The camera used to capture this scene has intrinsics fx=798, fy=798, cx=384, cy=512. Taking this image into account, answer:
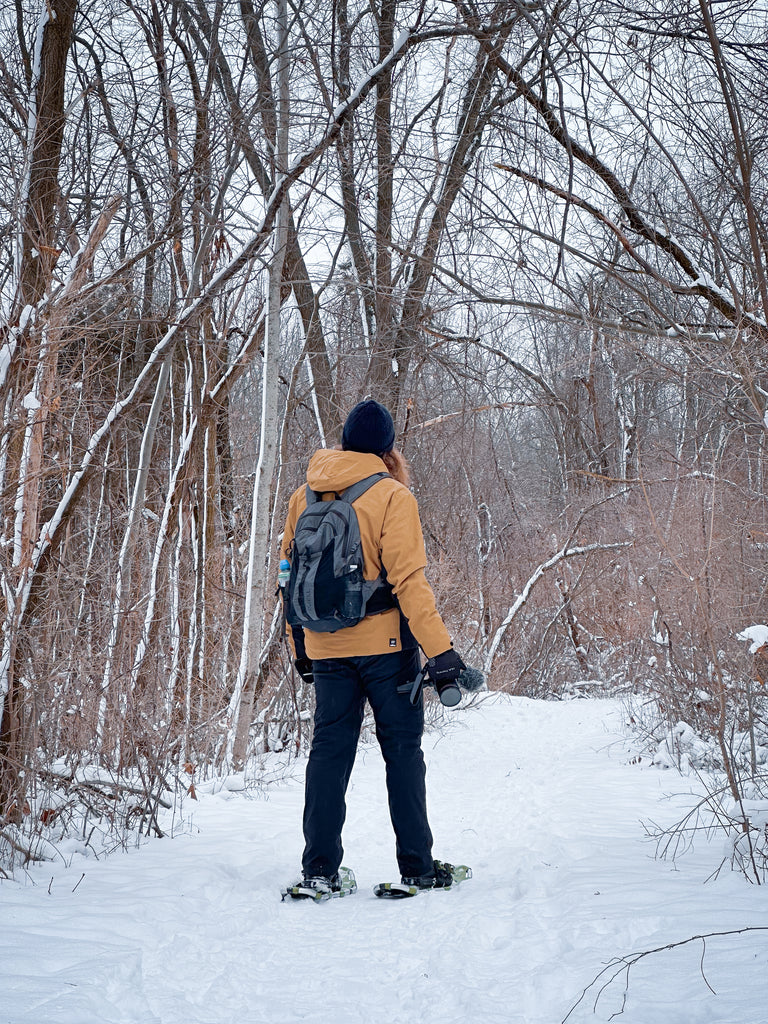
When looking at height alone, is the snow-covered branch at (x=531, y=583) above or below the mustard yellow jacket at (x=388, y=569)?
below

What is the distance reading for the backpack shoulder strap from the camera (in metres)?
3.25

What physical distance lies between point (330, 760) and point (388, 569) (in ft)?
2.61

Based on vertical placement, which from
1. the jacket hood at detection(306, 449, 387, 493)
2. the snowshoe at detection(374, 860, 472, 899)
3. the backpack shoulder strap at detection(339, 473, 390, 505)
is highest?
the jacket hood at detection(306, 449, 387, 493)

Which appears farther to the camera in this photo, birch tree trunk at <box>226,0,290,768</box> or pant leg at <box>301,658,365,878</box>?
birch tree trunk at <box>226,0,290,768</box>

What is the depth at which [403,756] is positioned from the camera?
3.16 m

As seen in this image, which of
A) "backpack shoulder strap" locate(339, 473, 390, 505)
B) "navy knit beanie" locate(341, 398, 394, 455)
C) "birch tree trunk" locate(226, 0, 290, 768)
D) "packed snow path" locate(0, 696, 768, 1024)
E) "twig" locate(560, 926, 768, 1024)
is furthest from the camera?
"birch tree trunk" locate(226, 0, 290, 768)

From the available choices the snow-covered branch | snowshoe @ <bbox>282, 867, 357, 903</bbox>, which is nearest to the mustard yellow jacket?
snowshoe @ <bbox>282, 867, 357, 903</bbox>

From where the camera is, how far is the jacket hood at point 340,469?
10.8ft

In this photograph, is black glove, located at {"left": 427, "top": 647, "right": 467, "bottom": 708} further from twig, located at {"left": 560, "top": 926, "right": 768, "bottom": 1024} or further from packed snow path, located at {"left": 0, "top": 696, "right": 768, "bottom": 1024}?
twig, located at {"left": 560, "top": 926, "right": 768, "bottom": 1024}

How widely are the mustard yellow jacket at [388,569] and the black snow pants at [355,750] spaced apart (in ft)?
0.24

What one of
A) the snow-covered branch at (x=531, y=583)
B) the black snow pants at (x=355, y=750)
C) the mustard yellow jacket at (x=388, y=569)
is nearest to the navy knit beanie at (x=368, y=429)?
the mustard yellow jacket at (x=388, y=569)

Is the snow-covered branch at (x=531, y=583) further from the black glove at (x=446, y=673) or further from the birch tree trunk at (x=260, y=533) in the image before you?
the black glove at (x=446, y=673)

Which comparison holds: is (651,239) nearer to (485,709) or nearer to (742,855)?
(742,855)

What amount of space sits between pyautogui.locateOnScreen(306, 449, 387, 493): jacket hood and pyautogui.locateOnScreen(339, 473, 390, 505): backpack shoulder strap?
0.02 m
